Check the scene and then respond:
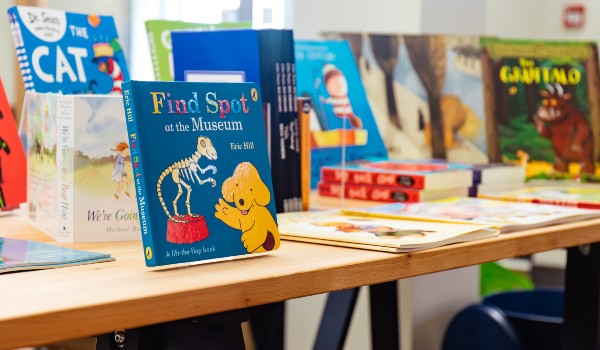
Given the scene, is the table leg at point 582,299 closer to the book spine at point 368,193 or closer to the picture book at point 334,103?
the book spine at point 368,193

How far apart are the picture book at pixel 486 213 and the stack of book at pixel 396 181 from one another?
0.06m

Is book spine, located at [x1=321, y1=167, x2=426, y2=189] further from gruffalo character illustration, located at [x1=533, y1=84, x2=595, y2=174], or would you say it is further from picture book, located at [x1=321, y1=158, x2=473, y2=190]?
gruffalo character illustration, located at [x1=533, y1=84, x2=595, y2=174]

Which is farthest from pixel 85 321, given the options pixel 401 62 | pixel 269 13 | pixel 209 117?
pixel 269 13

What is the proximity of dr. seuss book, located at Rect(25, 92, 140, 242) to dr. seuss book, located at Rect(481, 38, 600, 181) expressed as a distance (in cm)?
114

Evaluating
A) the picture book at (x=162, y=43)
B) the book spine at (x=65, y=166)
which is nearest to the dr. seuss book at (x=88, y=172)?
the book spine at (x=65, y=166)

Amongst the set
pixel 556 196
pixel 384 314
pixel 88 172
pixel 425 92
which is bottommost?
pixel 384 314

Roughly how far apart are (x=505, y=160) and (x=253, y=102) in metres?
1.13

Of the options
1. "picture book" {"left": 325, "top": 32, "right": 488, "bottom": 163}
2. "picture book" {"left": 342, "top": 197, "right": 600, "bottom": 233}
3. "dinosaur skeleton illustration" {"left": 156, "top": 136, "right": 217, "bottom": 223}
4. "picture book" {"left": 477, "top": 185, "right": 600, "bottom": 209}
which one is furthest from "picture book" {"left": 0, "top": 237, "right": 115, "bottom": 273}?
"picture book" {"left": 325, "top": 32, "right": 488, "bottom": 163}

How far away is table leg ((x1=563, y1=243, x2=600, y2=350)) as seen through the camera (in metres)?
1.72

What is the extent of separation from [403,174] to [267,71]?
0.38 metres

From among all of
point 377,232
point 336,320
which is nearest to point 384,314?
point 336,320

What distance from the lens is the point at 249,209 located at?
1074mm

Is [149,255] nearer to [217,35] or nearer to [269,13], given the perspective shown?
[217,35]

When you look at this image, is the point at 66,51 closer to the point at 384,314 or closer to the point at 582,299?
the point at 384,314
